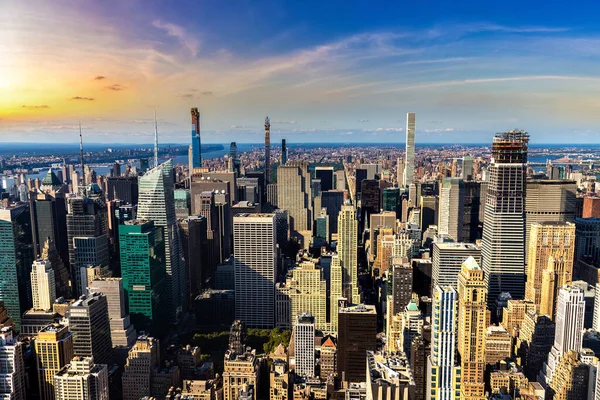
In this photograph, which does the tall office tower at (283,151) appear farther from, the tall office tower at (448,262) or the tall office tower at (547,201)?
the tall office tower at (448,262)

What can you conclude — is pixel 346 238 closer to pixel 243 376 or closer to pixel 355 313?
pixel 355 313

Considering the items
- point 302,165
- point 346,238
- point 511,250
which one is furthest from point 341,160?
point 511,250

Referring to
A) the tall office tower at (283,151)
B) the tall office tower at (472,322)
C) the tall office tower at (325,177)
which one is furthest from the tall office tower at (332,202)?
the tall office tower at (472,322)

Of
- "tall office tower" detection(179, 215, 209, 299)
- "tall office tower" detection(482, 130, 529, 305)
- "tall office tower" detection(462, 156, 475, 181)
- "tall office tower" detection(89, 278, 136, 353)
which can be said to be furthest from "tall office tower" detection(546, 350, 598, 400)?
"tall office tower" detection(462, 156, 475, 181)

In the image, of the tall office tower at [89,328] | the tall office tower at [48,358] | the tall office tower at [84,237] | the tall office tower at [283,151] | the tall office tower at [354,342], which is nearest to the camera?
the tall office tower at [48,358]

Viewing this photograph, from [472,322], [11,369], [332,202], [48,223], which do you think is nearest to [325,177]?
[332,202]

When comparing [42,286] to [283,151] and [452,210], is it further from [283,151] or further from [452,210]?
[283,151]
